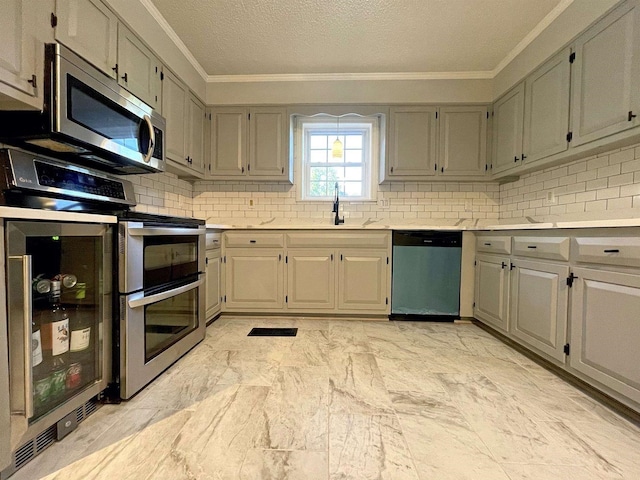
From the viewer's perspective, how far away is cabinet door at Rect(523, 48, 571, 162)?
2.26m

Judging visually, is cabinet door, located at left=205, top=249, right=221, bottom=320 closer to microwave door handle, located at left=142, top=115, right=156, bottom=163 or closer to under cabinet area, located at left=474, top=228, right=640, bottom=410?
microwave door handle, located at left=142, top=115, right=156, bottom=163

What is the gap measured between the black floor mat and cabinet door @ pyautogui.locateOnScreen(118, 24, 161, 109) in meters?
1.98

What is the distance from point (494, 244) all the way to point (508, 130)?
45.0 inches

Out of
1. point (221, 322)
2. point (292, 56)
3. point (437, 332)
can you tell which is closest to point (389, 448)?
point (437, 332)

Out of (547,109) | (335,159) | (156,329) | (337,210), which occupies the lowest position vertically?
(156,329)

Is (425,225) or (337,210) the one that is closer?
(425,225)

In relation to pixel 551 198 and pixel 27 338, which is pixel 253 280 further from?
pixel 551 198

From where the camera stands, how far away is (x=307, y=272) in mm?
3076

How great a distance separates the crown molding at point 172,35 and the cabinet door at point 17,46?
1.10 metres

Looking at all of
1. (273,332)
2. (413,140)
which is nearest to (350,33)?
(413,140)

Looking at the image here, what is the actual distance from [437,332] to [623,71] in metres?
2.14

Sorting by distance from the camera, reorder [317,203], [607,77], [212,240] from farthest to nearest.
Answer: [317,203] → [212,240] → [607,77]

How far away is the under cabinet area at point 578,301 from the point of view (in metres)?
1.46

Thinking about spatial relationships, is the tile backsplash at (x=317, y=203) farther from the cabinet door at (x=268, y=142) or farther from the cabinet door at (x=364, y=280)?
the cabinet door at (x=364, y=280)
